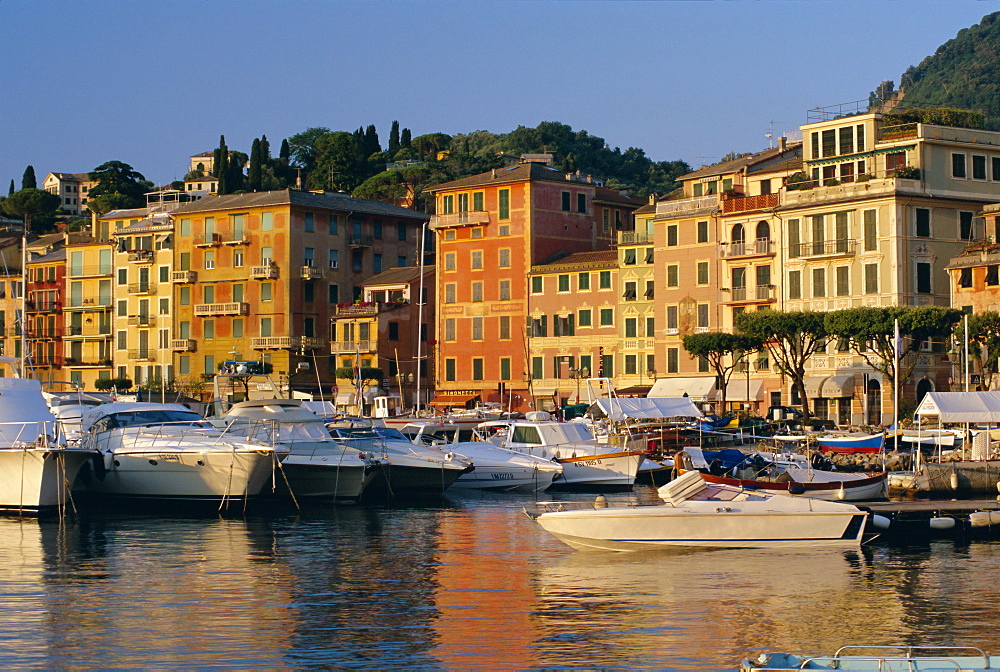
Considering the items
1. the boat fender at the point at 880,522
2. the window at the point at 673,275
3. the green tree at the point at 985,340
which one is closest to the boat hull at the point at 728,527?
the boat fender at the point at 880,522

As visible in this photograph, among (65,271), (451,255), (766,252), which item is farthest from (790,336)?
(65,271)

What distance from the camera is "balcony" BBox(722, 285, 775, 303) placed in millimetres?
82875

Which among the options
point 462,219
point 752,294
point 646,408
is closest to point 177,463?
point 646,408

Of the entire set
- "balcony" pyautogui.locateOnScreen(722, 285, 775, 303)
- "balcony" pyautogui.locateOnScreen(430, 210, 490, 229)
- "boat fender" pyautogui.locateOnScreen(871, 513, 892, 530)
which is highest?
"balcony" pyautogui.locateOnScreen(430, 210, 490, 229)

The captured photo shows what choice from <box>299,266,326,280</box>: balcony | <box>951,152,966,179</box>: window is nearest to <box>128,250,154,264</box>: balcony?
<box>299,266,326,280</box>: balcony

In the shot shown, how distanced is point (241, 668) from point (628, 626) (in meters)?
6.61

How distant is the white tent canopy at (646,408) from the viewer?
62938 millimetres

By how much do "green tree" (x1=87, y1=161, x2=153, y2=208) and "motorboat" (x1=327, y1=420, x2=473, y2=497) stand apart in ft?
361

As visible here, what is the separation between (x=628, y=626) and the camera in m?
23.6

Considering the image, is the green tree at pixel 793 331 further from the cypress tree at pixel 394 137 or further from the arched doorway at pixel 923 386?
the cypress tree at pixel 394 137

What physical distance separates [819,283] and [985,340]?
13.3 metres

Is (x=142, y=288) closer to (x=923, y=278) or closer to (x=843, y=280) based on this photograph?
(x=843, y=280)

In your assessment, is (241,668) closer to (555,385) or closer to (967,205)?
(967,205)

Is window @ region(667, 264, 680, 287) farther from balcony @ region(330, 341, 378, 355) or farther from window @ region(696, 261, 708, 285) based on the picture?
balcony @ region(330, 341, 378, 355)
